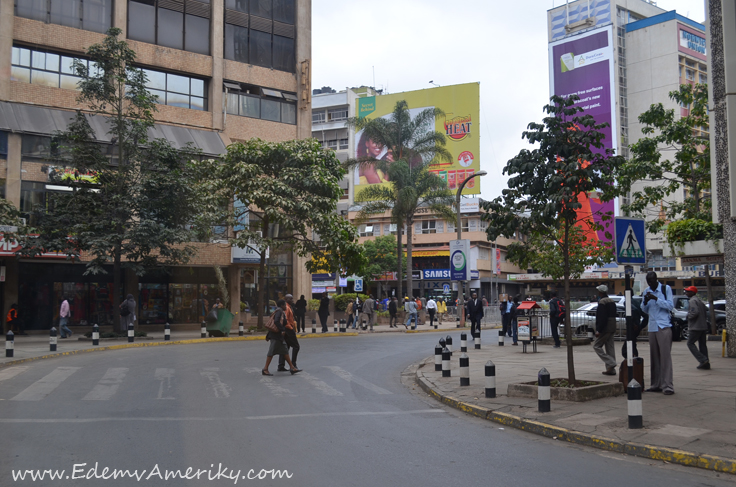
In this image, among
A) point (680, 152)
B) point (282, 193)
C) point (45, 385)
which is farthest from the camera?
point (282, 193)

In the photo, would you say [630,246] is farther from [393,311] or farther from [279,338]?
[393,311]

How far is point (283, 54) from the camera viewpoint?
36469 mm

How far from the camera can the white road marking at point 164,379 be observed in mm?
10874

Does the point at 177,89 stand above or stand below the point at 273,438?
above

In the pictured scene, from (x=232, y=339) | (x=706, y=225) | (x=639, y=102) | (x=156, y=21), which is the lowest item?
(x=232, y=339)

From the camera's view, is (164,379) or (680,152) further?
(680,152)

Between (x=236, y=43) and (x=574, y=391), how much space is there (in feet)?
100

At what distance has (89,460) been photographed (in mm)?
6223

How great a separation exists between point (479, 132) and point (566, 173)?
194 feet

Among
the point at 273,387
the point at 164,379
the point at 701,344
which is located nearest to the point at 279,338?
the point at 273,387

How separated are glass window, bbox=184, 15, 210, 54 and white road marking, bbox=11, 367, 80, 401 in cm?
2297

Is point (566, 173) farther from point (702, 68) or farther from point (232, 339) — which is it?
point (702, 68)

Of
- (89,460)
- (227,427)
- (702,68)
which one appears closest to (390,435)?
(227,427)

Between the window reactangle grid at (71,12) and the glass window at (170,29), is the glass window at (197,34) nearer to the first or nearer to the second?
the glass window at (170,29)
